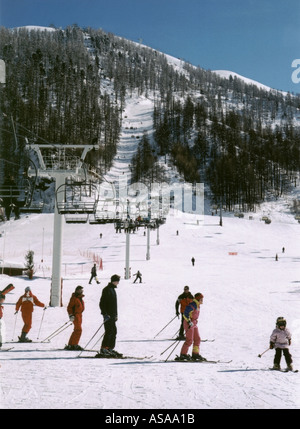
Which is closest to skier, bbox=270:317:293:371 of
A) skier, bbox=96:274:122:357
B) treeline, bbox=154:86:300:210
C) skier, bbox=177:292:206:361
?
skier, bbox=177:292:206:361

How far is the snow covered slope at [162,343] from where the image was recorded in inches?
202

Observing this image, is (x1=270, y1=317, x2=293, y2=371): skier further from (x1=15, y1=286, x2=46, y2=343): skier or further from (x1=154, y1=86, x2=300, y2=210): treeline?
(x1=154, y1=86, x2=300, y2=210): treeline

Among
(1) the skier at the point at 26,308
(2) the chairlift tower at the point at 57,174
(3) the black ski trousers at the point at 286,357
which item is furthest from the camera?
(2) the chairlift tower at the point at 57,174

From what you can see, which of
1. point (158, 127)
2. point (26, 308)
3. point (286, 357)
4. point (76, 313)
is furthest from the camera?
point (158, 127)

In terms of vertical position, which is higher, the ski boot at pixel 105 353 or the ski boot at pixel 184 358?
the ski boot at pixel 105 353

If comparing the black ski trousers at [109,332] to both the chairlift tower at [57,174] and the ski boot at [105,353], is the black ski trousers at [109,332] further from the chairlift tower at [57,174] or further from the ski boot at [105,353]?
the chairlift tower at [57,174]

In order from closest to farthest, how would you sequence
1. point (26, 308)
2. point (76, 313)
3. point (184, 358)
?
point (184, 358)
point (76, 313)
point (26, 308)

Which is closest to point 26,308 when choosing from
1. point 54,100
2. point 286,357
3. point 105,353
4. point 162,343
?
point 105,353

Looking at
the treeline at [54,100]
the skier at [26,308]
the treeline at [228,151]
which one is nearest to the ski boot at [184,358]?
the skier at [26,308]

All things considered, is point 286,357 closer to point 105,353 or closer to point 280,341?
point 280,341

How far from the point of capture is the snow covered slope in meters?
5.12

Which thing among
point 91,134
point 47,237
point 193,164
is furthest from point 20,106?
point 47,237

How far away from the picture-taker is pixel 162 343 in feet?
32.2

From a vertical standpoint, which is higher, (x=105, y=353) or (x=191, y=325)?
(x=191, y=325)
